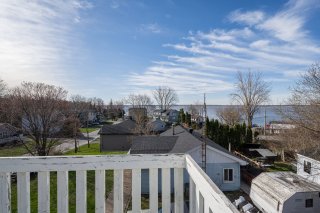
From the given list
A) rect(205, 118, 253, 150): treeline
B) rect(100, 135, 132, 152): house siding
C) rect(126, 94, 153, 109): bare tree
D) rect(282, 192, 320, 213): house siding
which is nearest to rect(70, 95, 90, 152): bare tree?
rect(100, 135, 132, 152): house siding

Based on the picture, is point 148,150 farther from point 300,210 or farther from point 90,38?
point 300,210

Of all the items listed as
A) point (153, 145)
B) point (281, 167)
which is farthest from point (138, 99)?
point (153, 145)

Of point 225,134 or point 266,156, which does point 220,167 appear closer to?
point 266,156

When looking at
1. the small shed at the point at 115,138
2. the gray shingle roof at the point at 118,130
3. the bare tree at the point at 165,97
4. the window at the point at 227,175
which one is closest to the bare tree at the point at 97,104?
the bare tree at the point at 165,97

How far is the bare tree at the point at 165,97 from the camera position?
5593cm

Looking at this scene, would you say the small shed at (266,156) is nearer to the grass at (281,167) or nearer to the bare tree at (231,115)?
the grass at (281,167)

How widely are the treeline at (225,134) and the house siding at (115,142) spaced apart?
10041 millimetres

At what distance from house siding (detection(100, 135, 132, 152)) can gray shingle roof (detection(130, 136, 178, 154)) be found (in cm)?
1273

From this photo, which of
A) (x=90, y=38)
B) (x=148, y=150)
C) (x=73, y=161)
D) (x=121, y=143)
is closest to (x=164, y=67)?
(x=121, y=143)

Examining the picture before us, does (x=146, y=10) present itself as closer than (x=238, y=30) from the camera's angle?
Yes

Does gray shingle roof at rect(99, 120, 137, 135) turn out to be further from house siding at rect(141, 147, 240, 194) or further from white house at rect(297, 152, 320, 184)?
white house at rect(297, 152, 320, 184)

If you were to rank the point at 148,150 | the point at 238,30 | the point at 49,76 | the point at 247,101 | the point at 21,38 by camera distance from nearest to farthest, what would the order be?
1. the point at 21,38
2. the point at 148,150
3. the point at 238,30
4. the point at 49,76
5. the point at 247,101

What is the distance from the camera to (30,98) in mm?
16812

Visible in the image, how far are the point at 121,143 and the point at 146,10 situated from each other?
22.0m
